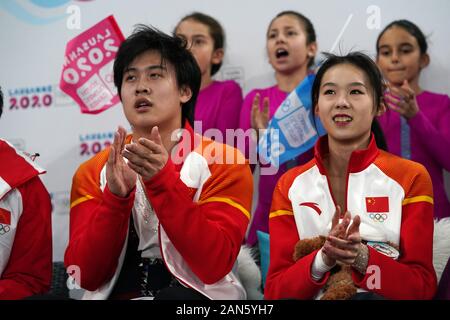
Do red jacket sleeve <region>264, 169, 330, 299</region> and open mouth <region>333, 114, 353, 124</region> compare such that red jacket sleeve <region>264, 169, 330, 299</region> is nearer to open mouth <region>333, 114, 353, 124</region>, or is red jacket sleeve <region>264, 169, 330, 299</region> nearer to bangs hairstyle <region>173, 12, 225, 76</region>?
open mouth <region>333, 114, 353, 124</region>

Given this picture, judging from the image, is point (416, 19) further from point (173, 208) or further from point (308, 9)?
point (173, 208)

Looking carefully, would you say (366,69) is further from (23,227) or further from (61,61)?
(61,61)

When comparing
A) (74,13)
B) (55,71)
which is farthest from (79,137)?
(74,13)

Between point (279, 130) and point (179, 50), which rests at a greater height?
point (179, 50)

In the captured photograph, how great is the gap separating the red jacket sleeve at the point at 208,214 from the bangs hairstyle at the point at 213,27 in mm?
802

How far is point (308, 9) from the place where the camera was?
2418mm

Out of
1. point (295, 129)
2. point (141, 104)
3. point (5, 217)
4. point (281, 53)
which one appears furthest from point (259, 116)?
point (5, 217)

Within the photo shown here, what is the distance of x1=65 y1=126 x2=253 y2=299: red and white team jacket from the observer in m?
1.58

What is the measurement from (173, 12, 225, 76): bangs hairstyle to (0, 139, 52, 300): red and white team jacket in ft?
2.92

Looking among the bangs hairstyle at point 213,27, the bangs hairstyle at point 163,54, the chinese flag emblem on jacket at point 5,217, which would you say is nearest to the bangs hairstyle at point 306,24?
the bangs hairstyle at point 213,27

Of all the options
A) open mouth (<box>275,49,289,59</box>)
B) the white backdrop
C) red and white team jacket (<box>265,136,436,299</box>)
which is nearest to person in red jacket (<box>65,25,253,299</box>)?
red and white team jacket (<box>265,136,436,299</box>)

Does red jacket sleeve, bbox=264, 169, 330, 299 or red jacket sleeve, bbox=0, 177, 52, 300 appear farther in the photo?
red jacket sleeve, bbox=0, 177, 52, 300

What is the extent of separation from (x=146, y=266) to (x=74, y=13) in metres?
1.28

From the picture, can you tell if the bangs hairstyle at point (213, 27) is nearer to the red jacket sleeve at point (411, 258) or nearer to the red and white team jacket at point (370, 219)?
the red and white team jacket at point (370, 219)
